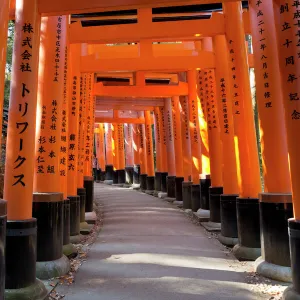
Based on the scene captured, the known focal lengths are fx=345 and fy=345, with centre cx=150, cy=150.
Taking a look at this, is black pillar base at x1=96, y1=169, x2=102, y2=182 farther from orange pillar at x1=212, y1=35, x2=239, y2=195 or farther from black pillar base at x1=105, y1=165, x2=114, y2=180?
orange pillar at x1=212, y1=35, x2=239, y2=195

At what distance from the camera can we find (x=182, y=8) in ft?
26.8

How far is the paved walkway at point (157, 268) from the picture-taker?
12.9 feet

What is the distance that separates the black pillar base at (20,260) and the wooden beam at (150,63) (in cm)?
530

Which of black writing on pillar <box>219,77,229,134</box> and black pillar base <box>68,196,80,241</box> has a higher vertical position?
black writing on pillar <box>219,77,229,134</box>

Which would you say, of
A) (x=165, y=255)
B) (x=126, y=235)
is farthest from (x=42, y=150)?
(x=126, y=235)

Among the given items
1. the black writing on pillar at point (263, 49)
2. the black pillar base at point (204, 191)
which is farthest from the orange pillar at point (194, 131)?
the black writing on pillar at point (263, 49)

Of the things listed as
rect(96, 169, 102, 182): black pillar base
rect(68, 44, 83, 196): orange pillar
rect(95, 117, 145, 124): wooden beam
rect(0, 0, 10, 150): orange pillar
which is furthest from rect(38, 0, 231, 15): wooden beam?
rect(96, 169, 102, 182): black pillar base

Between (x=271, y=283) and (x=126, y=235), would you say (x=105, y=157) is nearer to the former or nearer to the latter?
(x=126, y=235)

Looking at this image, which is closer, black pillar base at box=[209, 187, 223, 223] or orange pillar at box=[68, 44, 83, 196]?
orange pillar at box=[68, 44, 83, 196]

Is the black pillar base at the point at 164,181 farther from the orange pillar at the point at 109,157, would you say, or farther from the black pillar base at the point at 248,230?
the black pillar base at the point at 248,230

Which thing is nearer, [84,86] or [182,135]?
[84,86]

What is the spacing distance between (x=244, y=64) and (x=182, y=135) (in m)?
6.25

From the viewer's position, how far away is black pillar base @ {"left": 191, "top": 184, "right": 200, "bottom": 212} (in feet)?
33.0

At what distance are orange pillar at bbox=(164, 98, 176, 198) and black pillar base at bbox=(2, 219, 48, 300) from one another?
33.6ft
